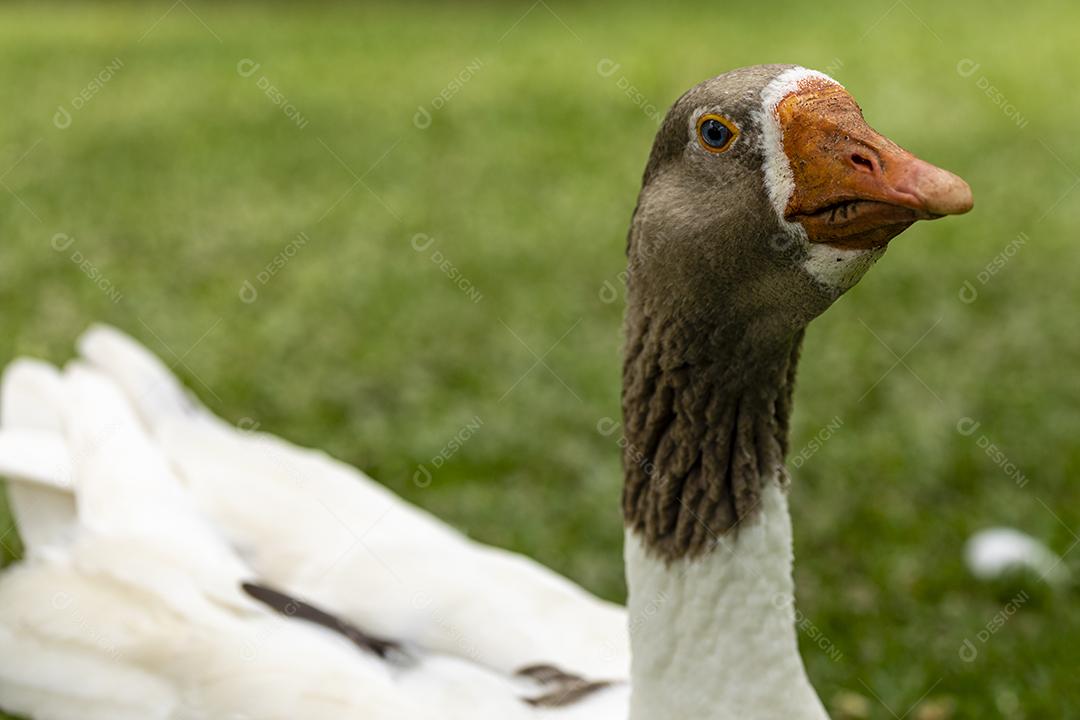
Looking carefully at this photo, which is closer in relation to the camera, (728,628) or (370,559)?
(728,628)

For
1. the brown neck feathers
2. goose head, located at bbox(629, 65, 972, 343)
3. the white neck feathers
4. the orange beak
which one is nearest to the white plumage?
the white neck feathers

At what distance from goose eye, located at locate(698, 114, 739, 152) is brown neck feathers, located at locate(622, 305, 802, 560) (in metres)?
0.31

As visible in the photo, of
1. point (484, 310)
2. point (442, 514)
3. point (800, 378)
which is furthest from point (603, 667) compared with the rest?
point (484, 310)

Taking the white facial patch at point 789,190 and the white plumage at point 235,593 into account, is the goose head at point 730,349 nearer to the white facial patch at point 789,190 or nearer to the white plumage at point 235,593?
the white facial patch at point 789,190

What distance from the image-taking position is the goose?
6.43 ft

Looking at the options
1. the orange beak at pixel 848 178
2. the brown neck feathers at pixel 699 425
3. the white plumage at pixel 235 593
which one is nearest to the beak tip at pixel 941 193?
the orange beak at pixel 848 178

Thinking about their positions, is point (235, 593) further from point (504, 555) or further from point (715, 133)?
point (715, 133)

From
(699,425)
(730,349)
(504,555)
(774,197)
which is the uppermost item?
(774,197)

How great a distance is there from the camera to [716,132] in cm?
202

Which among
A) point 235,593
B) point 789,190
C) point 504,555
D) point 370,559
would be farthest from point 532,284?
point 789,190

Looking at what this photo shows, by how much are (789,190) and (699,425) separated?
55 centimetres

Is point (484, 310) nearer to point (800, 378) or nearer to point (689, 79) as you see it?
point (800, 378)

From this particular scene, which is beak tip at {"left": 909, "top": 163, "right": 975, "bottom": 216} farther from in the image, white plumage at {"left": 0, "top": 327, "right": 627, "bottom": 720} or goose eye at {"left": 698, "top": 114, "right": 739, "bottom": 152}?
white plumage at {"left": 0, "top": 327, "right": 627, "bottom": 720}

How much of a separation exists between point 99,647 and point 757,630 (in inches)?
60.3
